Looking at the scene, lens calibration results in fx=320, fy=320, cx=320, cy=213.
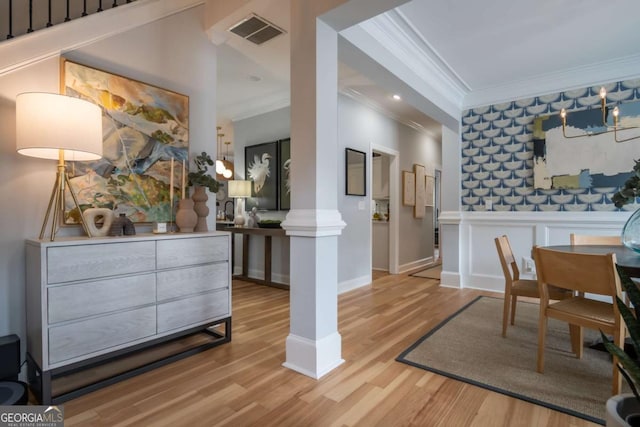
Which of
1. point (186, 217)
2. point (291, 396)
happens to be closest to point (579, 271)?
point (291, 396)

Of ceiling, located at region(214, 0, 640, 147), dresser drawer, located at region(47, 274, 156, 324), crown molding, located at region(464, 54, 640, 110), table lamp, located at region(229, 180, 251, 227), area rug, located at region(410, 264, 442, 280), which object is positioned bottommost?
area rug, located at region(410, 264, 442, 280)

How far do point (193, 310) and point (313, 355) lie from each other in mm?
917

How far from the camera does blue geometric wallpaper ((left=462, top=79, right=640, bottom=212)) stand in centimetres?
351

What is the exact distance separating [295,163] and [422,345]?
5.40ft

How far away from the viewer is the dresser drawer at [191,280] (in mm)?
2098

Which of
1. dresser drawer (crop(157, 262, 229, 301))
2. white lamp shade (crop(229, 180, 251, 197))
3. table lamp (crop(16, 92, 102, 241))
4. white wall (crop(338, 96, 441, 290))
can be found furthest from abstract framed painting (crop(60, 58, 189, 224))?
white wall (crop(338, 96, 441, 290))

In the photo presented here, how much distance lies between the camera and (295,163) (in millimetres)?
2096

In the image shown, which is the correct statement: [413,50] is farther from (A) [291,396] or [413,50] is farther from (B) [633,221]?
(A) [291,396]

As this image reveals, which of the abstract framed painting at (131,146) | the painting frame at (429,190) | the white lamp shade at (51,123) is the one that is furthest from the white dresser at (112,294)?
the painting frame at (429,190)

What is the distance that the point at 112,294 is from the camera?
186 centimetres

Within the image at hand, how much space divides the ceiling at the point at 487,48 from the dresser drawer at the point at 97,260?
1904 mm

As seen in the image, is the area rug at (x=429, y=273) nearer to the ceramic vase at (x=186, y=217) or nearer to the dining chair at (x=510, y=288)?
the dining chair at (x=510, y=288)

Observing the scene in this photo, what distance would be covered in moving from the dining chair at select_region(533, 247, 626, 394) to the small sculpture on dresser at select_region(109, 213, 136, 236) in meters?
2.58

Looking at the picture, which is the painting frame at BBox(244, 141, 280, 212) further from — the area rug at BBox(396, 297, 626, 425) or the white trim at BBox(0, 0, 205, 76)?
the area rug at BBox(396, 297, 626, 425)
